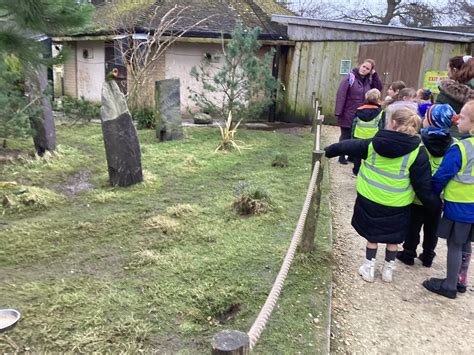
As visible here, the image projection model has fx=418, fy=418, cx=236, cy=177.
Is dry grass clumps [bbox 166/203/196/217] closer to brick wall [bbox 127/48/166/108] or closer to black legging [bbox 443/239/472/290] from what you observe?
black legging [bbox 443/239/472/290]

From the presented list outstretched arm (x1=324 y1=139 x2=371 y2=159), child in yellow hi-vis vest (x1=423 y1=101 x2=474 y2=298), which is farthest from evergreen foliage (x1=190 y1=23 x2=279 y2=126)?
child in yellow hi-vis vest (x1=423 y1=101 x2=474 y2=298)

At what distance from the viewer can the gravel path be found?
2.66 metres

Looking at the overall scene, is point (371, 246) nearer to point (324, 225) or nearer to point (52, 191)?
point (324, 225)

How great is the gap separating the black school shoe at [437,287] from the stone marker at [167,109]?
5954 mm

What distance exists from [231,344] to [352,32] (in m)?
10.3

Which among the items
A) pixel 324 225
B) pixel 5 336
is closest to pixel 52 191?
pixel 5 336

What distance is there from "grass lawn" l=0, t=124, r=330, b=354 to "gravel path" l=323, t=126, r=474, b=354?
0.19 meters

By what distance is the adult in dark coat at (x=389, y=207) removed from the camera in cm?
307

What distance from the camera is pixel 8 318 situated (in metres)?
2.63

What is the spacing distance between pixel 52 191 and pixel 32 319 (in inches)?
110

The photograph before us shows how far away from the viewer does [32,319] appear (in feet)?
8.67

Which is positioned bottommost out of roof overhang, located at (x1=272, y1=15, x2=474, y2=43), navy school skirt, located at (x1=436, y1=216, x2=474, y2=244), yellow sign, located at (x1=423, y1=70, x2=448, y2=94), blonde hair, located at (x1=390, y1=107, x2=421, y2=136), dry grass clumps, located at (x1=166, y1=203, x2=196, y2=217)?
dry grass clumps, located at (x1=166, y1=203, x2=196, y2=217)

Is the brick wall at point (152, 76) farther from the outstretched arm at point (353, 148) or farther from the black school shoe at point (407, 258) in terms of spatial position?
the black school shoe at point (407, 258)

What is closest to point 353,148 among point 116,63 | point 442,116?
point 442,116
